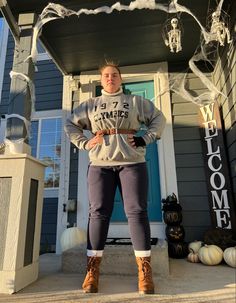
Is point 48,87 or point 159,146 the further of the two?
point 48,87

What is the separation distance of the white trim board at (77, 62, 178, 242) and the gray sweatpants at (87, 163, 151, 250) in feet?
4.36

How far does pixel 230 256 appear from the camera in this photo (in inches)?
79.5

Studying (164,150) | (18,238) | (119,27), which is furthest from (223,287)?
(119,27)

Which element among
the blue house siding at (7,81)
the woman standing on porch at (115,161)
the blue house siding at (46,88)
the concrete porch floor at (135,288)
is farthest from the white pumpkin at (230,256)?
the blue house siding at (7,81)

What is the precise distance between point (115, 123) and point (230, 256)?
1.35m

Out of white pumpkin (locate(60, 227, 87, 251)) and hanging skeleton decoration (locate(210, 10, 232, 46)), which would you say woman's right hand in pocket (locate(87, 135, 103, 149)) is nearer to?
white pumpkin (locate(60, 227, 87, 251))

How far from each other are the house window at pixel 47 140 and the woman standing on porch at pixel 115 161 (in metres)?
2.83

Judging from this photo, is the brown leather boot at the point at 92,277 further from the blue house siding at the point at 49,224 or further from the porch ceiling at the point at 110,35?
the blue house siding at the point at 49,224

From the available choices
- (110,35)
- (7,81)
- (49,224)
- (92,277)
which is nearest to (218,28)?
(110,35)

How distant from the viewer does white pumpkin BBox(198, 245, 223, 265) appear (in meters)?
2.08

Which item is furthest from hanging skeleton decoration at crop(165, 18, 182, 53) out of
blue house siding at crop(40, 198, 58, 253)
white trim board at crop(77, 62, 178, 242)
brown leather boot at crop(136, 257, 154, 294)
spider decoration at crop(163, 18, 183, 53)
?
blue house siding at crop(40, 198, 58, 253)

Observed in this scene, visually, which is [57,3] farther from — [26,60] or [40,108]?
[40,108]

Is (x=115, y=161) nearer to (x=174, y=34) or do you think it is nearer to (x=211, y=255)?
(x=211, y=255)

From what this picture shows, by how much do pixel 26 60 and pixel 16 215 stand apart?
1.23m
